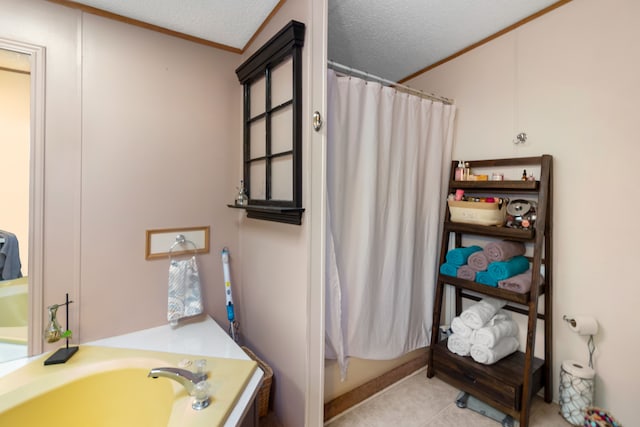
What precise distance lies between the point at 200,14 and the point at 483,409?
104 inches

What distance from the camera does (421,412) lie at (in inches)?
60.4

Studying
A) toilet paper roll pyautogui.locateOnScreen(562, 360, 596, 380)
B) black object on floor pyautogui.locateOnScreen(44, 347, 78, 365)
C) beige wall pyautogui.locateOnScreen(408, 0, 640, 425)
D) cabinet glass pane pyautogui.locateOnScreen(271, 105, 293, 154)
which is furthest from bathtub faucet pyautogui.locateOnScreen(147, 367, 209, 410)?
beige wall pyautogui.locateOnScreen(408, 0, 640, 425)

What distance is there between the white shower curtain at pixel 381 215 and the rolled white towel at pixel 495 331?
1.25 ft

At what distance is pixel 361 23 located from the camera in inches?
63.7

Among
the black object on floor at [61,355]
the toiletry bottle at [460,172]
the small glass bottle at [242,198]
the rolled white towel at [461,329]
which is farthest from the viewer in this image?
the toiletry bottle at [460,172]

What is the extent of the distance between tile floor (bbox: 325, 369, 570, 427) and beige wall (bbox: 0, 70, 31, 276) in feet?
5.94

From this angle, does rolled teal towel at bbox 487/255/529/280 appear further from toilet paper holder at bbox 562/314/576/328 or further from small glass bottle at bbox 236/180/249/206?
small glass bottle at bbox 236/180/249/206

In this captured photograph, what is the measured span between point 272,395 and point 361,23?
219 centimetres

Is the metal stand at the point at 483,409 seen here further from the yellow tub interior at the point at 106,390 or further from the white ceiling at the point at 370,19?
the white ceiling at the point at 370,19

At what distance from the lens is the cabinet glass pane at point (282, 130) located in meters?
1.42

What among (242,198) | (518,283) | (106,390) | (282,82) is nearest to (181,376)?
(106,390)

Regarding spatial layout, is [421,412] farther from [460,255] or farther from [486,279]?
[460,255]

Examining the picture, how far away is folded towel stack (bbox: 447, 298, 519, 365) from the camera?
1.53 m

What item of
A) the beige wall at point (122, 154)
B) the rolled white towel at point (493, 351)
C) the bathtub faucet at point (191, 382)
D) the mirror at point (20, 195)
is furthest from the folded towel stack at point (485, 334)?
the mirror at point (20, 195)
